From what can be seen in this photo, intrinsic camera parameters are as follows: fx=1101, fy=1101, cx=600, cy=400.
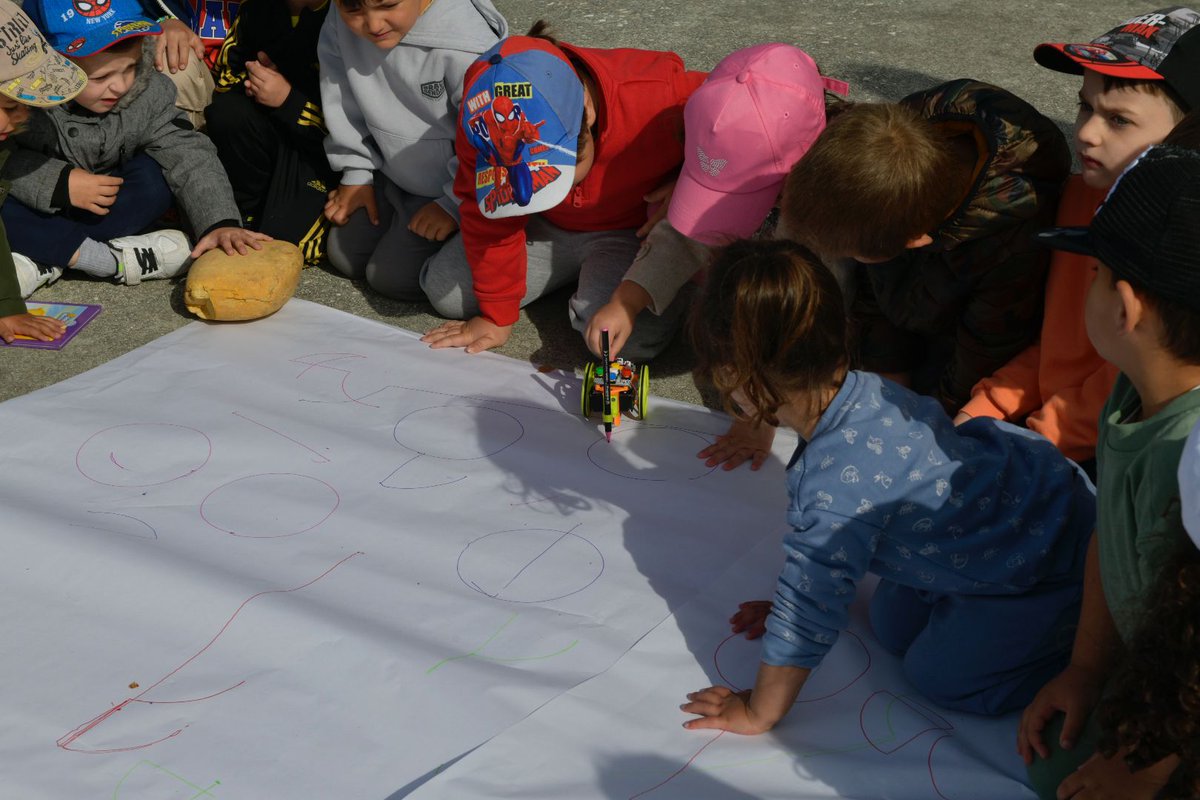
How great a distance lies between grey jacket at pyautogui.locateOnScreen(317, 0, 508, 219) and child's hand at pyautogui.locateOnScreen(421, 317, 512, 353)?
262mm

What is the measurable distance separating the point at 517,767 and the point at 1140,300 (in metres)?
0.76

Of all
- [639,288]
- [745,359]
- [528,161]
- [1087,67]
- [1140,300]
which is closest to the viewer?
[1140,300]

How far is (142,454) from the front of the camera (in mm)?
1661

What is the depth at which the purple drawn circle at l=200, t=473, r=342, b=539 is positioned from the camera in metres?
1.52

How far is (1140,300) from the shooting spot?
0.94 m

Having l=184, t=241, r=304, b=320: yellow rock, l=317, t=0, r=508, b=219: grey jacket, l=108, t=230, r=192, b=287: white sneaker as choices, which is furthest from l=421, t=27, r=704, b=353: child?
l=108, t=230, r=192, b=287: white sneaker

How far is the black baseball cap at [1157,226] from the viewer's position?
0.89 meters

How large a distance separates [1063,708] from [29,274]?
1959 mm

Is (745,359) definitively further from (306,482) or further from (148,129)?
(148,129)

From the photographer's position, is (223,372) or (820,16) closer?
(223,372)

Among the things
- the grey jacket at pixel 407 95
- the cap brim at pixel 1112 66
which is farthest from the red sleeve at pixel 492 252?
the cap brim at pixel 1112 66

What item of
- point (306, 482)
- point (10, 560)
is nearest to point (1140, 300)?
point (306, 482)

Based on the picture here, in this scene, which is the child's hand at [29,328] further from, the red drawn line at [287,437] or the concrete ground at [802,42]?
the red drawn line at [287,437]

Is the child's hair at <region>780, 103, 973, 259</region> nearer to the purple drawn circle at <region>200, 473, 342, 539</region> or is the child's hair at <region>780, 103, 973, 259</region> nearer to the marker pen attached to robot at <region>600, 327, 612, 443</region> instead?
the marker pen attached to robot at <region>600, 327, 612, 443</region>
